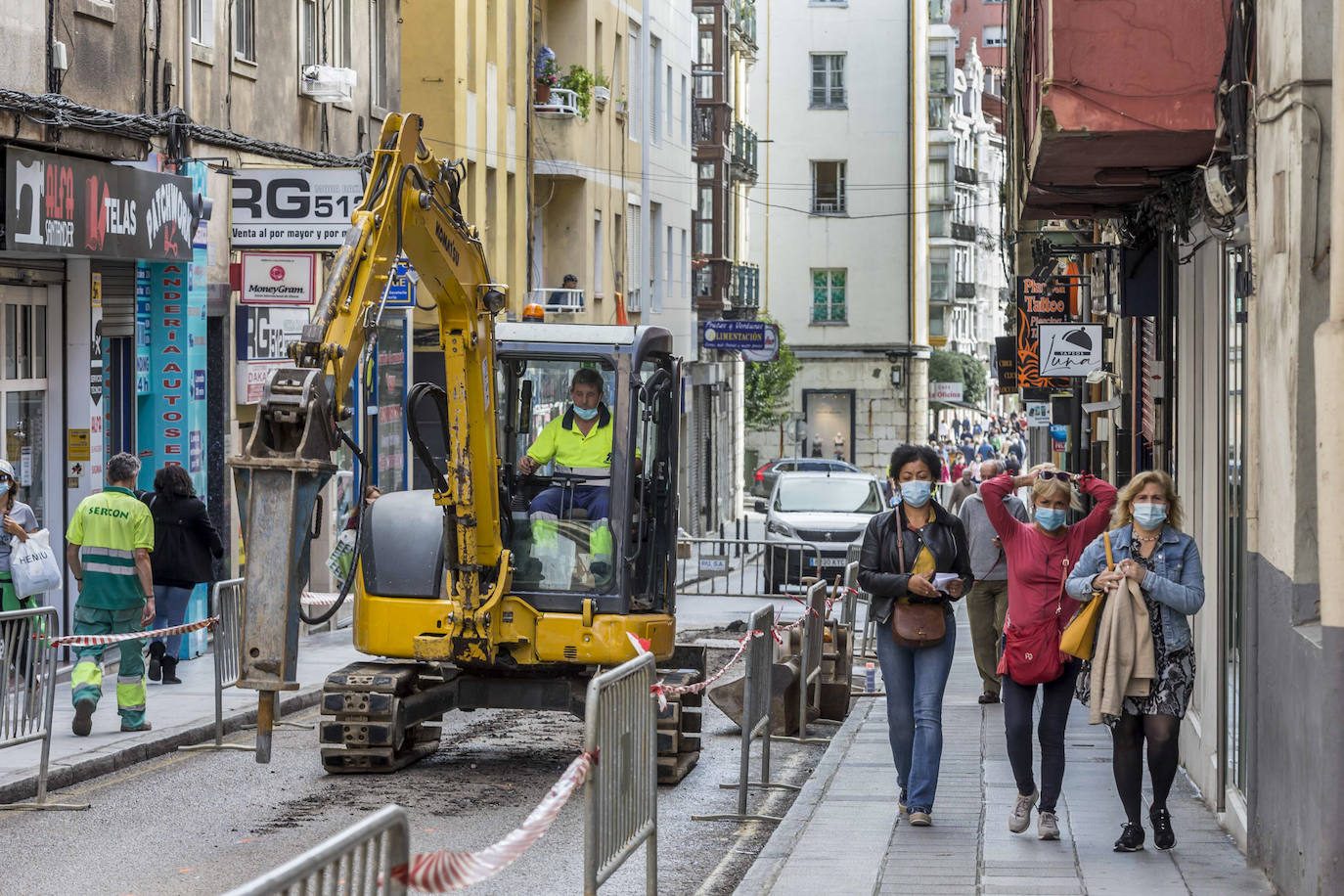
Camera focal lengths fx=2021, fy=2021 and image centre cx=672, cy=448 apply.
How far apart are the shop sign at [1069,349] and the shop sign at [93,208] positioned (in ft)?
27.0

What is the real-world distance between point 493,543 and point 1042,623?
13.8ft

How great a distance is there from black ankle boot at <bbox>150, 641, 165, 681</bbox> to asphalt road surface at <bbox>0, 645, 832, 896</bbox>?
2.33 meters

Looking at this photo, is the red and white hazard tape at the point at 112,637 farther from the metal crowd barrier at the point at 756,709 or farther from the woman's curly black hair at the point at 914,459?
the woman's curly black hair at the point at 914,459

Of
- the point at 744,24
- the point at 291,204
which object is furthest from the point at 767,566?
the point at 744,24

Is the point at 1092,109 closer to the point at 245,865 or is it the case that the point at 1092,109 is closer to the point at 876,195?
the point at 245,865

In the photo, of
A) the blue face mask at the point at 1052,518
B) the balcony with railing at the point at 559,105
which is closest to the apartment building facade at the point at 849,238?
the balcony with railing at the point at 559,105

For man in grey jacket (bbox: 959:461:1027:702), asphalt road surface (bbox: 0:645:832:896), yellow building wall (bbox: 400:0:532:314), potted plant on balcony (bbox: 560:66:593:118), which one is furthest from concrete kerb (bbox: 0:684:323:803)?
potted plant on balcony (bbox: 560:66:593:118)

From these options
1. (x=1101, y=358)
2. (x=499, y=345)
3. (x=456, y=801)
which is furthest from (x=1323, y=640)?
(x=1101, y=358)

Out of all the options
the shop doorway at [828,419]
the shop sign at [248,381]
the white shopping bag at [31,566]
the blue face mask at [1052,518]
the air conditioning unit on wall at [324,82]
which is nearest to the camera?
the blue face mask at [1052,518]

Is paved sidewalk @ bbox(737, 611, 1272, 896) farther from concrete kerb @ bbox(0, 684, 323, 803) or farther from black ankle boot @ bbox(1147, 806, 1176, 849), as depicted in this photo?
concrete kerb @ bbox(0, 684, 323, 803)

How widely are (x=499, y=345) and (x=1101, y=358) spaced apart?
8.08m

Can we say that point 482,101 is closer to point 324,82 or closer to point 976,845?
point 324,82

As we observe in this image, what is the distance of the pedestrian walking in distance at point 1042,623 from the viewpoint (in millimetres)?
9500

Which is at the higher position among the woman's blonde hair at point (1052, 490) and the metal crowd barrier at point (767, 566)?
the woman's blonde hair at point (1052, 490)
